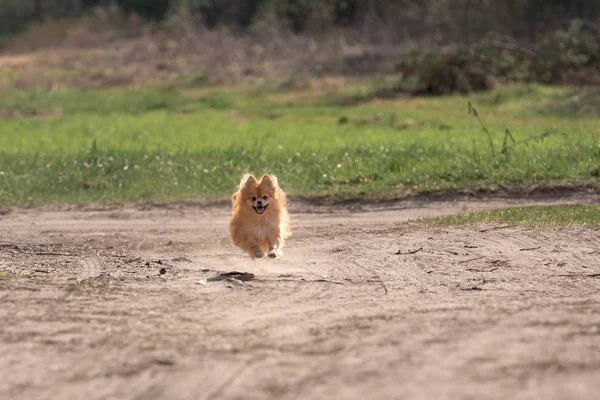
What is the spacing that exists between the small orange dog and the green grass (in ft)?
8.57

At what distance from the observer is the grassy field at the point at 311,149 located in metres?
16.7

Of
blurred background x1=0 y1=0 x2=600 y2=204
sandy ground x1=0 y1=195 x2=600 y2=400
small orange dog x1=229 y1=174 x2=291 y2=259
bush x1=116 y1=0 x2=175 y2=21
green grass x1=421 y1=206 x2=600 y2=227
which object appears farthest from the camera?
bush x1=116 y1=0 x2=175 y2=21

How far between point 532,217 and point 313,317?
5782mm

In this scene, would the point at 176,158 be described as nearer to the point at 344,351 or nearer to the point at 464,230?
the point at 464,230

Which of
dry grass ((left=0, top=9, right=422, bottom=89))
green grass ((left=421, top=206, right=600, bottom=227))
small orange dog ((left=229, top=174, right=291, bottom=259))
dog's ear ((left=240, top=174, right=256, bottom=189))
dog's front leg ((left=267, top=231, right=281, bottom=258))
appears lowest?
dry grass ((left=0, top=9, right=422, bottom=89))

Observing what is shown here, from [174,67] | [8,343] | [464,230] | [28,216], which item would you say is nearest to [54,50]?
[174,67]

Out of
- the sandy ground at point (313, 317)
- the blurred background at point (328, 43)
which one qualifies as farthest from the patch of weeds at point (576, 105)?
the sandy ground at point (313, 317)

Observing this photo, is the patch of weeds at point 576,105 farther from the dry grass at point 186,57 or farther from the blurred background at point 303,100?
the dry grass at point 186,57

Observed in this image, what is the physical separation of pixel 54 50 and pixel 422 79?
76.8ft

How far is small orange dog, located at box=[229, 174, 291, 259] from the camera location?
436 inches

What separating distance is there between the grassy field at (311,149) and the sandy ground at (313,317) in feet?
13.2

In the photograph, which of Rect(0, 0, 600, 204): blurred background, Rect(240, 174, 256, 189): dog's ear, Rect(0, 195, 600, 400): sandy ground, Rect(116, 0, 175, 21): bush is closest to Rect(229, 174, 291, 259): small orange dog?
Rect(240, 174, 256, 189): dog's ear

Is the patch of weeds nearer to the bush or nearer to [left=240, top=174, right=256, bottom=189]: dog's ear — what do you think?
[left=240, top=174, right=256, bottom=189]: dog's ear

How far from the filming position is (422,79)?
28.4 meters
